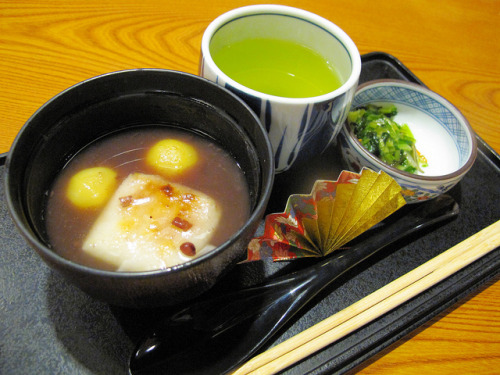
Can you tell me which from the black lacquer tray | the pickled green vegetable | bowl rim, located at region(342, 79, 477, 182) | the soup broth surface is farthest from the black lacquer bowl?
the pickled green vegetable

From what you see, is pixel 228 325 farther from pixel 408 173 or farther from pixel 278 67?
pixel 278 67

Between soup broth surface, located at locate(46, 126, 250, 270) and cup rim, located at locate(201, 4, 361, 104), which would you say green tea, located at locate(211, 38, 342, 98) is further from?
soup broth surface, located at locate(46, 126, 250, 270)

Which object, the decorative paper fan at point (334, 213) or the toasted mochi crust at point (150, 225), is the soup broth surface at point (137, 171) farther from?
the decorative paper fan at point (334, 213)

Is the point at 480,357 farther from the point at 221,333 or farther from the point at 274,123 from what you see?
the point at 274,123

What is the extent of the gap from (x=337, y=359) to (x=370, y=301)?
0.16 meters

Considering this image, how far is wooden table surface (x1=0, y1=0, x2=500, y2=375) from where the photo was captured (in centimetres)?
104

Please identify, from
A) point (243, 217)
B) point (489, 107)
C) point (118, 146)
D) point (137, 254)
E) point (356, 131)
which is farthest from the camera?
point (489, 107)

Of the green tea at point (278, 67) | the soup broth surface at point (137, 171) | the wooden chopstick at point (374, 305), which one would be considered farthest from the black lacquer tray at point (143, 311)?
the green tea at point (278, 67)

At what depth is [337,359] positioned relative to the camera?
0.87 meters

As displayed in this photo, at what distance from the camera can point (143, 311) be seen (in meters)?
0.88

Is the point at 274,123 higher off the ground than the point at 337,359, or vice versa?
the point at 274,123

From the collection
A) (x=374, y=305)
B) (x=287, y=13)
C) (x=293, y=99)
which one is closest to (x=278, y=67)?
(x=287, y=13)

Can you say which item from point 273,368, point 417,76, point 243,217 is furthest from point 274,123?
point 417,76

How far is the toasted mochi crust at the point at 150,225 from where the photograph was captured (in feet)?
2.66
